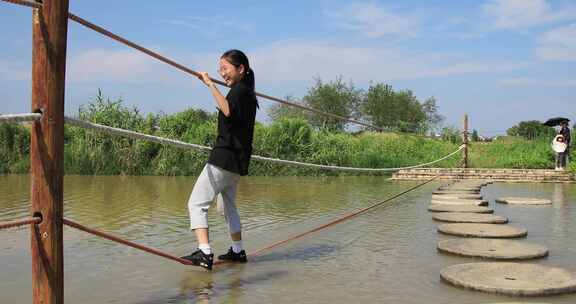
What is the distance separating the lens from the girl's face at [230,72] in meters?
4.23

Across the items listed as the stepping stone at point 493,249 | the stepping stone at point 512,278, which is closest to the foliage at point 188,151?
the stepping stone at point 493,249

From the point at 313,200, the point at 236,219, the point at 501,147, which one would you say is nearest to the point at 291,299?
the point at 236,219

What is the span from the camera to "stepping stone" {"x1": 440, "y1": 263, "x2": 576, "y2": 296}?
3.37m

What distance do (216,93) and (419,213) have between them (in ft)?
14.7

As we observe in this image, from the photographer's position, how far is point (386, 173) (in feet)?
56.9

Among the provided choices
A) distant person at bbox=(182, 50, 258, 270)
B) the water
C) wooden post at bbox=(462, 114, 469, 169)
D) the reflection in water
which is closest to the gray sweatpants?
distant person at bbox=(182, 50, 258, 270)

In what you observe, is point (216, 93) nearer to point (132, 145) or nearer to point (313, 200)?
point (313, 200)

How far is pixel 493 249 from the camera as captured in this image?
184 inches

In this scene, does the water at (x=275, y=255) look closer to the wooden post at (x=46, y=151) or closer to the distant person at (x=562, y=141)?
the wooden post at (x=46, y=151)

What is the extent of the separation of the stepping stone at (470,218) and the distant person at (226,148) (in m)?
3.06

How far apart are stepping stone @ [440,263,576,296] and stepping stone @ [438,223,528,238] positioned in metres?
1.49

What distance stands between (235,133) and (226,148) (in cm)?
12

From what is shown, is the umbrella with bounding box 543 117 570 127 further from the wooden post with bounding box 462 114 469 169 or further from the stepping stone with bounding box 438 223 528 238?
the stepping stone with bounding box 438 223 528 238

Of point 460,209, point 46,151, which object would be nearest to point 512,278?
point 46,151
